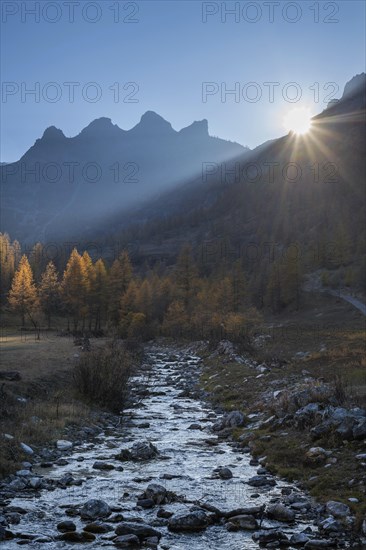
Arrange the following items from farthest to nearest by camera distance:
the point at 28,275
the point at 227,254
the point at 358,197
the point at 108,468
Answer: the point at 358,197 → the point at 227,254 → the point at 28,275 → the point at 108,468

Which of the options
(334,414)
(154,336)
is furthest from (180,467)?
(154,336)

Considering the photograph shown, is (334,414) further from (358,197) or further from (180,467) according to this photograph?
(358,197)

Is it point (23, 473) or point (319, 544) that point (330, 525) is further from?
point (23, 473)

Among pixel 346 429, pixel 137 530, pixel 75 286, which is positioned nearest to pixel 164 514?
pixel 137 530

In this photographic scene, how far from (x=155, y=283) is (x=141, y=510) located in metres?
83.9

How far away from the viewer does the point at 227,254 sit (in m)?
168

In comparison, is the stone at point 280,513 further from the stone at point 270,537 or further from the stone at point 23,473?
the stone at point 23,473

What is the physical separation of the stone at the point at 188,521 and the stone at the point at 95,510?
1.47 meters

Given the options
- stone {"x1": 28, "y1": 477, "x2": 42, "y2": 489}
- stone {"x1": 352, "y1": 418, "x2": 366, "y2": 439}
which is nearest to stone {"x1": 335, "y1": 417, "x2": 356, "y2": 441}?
stone {"x1": 352, "y1": 418, "x2": 366, "y2": 439}

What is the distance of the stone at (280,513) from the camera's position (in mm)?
10241

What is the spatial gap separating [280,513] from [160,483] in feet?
11.7

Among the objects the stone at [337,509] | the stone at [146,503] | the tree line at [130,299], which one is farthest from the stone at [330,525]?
the tree line at [130,299]

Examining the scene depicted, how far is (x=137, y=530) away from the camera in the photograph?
941 cm

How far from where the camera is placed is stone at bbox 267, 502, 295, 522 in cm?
1024
